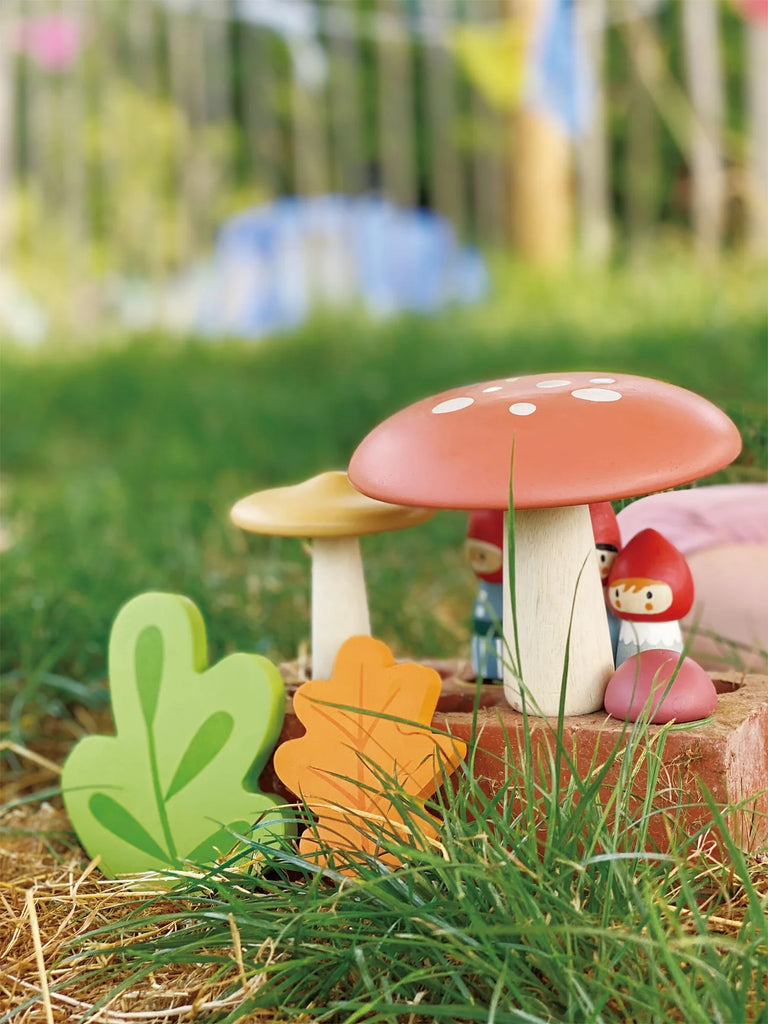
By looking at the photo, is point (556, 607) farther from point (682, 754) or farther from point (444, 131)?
point (444, 131)

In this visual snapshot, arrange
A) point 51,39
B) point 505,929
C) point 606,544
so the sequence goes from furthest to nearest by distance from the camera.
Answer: point 51,39
point 606,544
point 505,929

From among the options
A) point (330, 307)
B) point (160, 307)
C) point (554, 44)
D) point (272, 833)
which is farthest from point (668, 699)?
point (160, 307)

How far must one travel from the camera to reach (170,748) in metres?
1.21

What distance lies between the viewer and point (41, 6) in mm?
6172

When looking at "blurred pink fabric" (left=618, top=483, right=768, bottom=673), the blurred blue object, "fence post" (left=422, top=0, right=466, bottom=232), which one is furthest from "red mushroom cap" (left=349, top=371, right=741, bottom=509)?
"fence post" (left=422, top=0, right=466, bottom=232)

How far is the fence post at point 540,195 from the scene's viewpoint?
18.7ft

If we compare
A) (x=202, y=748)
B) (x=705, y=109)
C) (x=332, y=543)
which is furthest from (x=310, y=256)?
(x=202, y=748)

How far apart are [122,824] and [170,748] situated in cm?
10

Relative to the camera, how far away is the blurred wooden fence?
6.17m

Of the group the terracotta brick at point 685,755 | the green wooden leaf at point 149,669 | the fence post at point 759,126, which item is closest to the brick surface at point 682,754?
the terracotta brick at point 685,755

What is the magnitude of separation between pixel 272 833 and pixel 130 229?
5852 millimetres

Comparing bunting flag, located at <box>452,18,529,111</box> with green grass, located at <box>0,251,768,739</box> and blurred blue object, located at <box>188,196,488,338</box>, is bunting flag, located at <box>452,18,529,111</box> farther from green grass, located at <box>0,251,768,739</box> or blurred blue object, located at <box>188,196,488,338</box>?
blurred blue object, located at <box>188,196,488,338</box>

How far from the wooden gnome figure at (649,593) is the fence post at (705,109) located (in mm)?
4533

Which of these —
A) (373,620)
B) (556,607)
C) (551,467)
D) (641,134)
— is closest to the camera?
(551,467)
